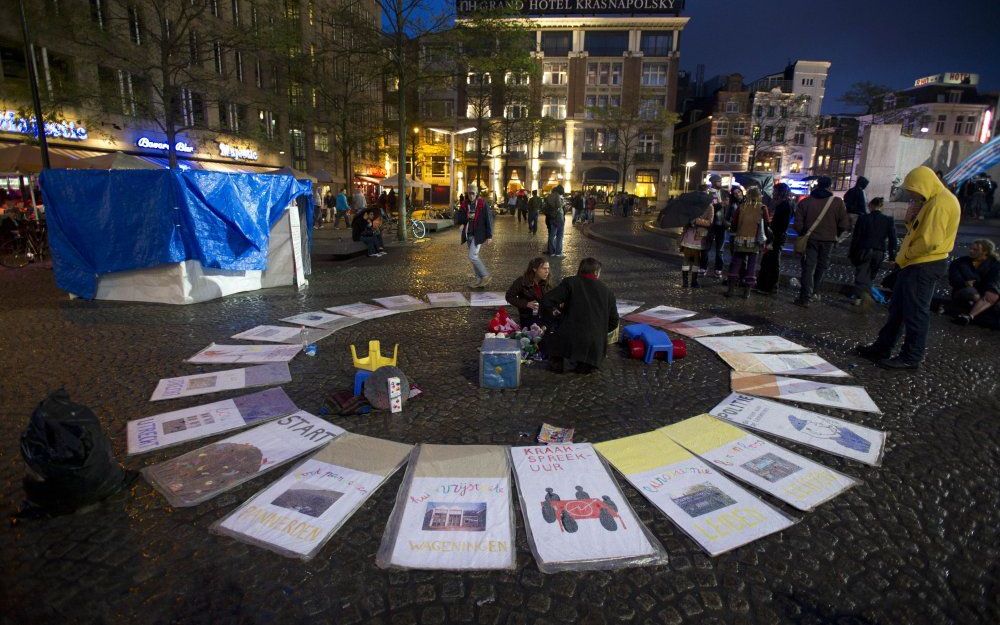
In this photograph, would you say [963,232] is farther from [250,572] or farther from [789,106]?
[789,106]

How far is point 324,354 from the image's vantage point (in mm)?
5723

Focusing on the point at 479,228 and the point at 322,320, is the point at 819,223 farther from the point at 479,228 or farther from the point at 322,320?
the point at 322,320

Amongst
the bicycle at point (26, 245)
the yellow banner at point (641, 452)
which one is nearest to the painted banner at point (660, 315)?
the yellow banner at point (641, 452)

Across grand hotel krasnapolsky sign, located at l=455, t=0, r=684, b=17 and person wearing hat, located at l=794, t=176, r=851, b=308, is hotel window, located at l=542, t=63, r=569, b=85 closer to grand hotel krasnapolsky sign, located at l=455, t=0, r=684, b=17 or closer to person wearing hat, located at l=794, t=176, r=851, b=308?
grand hotel krasnapolsky sign, located at l=455, t=0, r=684, b=17

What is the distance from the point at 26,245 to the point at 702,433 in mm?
16333

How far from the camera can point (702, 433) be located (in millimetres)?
3893

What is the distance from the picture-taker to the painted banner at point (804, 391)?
4.52 metres

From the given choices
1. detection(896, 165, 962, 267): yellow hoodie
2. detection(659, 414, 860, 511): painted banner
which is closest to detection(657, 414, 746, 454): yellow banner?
detection(659, 414, 860, 511): painted banner

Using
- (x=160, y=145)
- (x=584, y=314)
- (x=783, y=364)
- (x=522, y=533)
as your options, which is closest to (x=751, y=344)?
(x=783, y=364)

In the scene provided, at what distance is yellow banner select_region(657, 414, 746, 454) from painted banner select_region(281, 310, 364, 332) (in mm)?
4609

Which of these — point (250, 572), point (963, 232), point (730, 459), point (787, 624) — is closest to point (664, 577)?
point (787, 624)

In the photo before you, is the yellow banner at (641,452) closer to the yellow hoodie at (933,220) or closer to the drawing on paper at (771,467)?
the drawing on paper at (771,467)

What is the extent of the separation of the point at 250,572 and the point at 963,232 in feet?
87.8

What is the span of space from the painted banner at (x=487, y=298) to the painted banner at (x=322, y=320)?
2029mm
